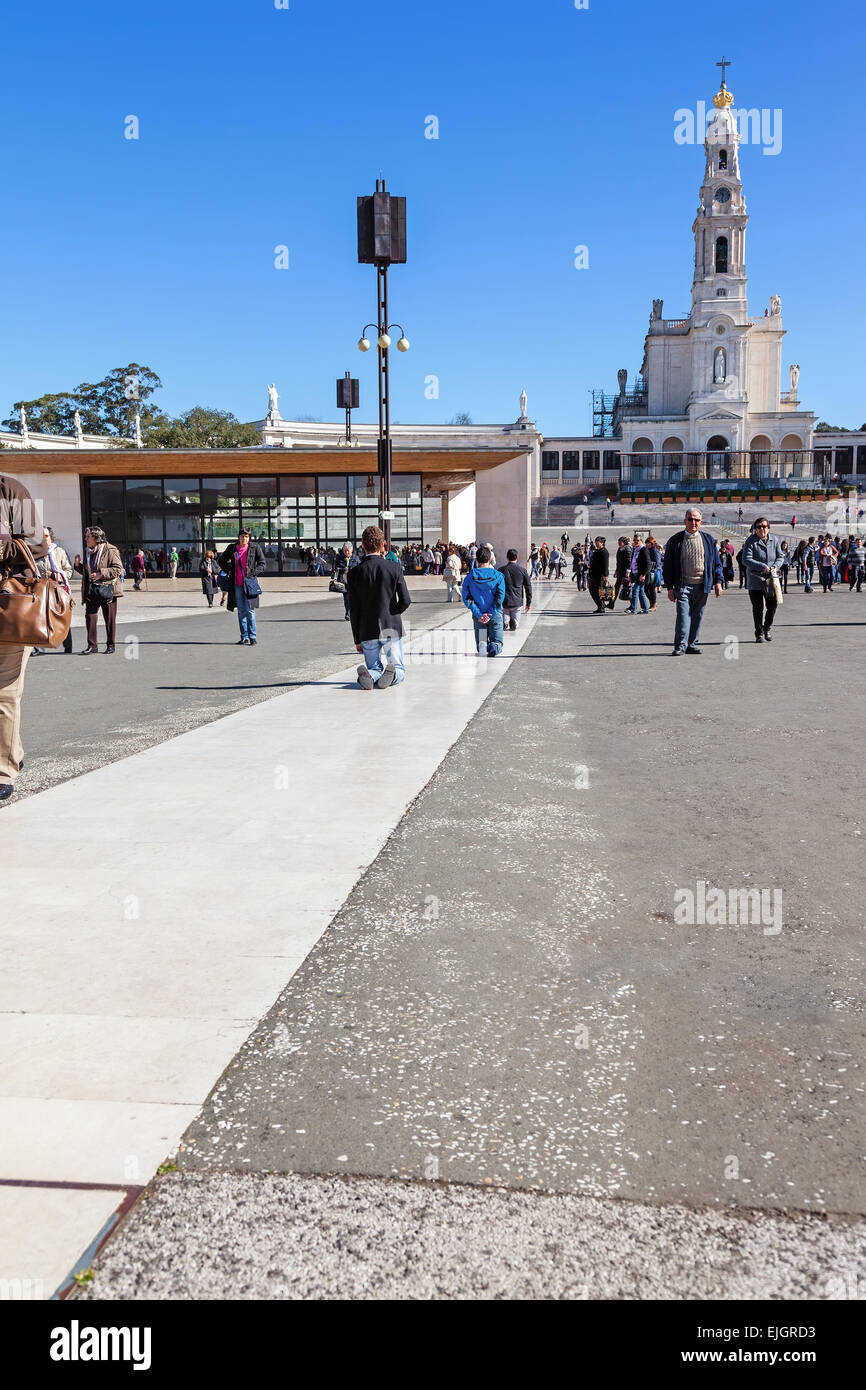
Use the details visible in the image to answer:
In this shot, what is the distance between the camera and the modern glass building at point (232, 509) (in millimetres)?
39125

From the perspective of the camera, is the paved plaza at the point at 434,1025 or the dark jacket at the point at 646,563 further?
the dark jacket at the point at 646,563

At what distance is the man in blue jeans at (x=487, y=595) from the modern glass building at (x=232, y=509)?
85.4ft

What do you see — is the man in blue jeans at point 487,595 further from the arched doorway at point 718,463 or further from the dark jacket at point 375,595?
the arched doorway at point 718,463

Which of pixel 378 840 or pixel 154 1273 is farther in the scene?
pixel 378 840

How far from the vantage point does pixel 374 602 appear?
10.2m

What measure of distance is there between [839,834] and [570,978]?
236cm

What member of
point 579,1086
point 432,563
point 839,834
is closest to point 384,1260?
point 579,1086

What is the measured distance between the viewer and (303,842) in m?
5.08

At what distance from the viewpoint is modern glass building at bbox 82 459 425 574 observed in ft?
128

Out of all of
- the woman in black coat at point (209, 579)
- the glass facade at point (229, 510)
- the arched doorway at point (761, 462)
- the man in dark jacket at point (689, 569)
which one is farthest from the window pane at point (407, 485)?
the arched doorway at point (761, 462)

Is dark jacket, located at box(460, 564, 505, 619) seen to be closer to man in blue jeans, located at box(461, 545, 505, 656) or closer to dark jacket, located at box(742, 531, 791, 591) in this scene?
man in blue jeans, located at box(461, 545, 505, 656)

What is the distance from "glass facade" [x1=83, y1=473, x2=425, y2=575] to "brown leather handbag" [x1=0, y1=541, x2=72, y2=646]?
32993 millimetres

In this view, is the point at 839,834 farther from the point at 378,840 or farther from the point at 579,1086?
the point at 579,1086

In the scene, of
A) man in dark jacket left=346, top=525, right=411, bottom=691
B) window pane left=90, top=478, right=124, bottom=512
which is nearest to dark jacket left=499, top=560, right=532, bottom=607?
man in dark jacket left=346, top=525, right=411, bottom=691
